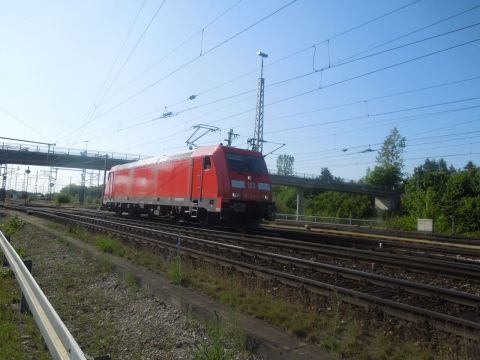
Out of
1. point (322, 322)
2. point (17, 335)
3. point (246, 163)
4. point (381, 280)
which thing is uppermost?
point (246, 163)

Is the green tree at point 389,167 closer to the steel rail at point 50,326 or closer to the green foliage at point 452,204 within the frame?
the green foliage at point 452,204

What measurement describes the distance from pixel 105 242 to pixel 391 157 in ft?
263

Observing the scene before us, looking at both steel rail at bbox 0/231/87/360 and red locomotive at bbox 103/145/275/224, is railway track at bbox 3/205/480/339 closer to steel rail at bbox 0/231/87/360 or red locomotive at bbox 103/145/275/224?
steel rail at bbox 0/231/87/360

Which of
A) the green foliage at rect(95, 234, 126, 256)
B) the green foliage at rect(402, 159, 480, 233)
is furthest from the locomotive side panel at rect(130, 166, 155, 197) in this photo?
the green foliage at rect(402, 159, 480, 233)

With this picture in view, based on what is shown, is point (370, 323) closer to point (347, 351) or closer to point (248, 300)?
point (347, 351)

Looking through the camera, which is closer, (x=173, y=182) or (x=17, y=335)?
(x=17, y=335)

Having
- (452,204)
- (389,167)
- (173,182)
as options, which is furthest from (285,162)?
(173,182)

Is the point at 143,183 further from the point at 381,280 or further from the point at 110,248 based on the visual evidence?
the point at 381,280

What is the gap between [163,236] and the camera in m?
15.4

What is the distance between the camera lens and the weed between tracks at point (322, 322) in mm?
4680

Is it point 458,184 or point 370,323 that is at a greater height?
point 458,184

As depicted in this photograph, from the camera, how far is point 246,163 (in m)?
18.6

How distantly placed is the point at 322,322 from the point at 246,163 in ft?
43.4

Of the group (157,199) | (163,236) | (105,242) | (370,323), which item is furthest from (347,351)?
(157,199)
